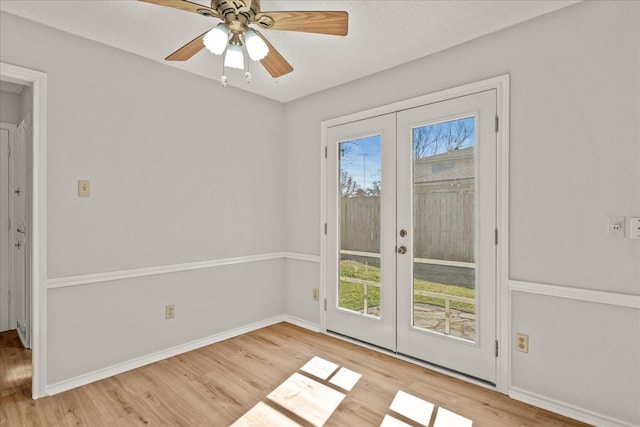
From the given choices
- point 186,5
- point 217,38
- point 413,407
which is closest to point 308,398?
point 413,407

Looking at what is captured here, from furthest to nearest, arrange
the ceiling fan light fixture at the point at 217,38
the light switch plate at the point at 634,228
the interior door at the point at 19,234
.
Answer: the interior door at the point at 19,234 < the light switch plate at the point at 634,228 < the ceiling fan light fixture at the point at 217,38

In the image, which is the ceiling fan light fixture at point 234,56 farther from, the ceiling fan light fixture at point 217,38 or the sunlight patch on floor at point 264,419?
the sunlight patch on floor at point 264,419

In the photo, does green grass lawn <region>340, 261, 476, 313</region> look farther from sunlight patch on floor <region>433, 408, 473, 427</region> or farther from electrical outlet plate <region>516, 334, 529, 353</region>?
sunlight patch on floor <region>433, 408, 473, 427</region>

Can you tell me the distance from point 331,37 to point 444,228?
1.65m

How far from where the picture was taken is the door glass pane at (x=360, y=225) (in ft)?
→ 10.1

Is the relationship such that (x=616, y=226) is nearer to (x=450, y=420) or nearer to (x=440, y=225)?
(x=440, y=225)

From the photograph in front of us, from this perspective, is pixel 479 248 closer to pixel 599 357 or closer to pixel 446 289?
pixel 446 289

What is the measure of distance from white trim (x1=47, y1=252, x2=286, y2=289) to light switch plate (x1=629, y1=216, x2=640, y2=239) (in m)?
2.99

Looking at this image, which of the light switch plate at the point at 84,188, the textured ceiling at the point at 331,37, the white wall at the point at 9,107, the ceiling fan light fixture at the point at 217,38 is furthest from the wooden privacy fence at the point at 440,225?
the white wall at the point at 9,107

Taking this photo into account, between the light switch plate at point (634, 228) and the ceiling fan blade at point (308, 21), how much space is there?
1883mm

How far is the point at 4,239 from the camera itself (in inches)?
135

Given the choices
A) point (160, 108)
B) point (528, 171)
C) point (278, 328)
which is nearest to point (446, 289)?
point (528, 171)

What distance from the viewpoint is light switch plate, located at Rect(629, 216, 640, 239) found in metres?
1.85

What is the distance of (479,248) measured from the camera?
2.44m
